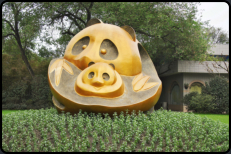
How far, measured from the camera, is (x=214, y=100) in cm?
1506

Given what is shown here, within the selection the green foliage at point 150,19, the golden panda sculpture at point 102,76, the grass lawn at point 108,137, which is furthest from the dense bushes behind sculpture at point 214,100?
the grass lawn at point 108,137

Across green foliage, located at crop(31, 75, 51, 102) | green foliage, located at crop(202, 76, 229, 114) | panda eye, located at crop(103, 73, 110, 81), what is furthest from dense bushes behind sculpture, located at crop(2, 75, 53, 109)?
green foliage, located at crop(202, 76, 229, 114)

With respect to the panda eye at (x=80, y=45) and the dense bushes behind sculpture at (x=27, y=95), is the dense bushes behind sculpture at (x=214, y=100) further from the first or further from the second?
the dense bushes behind sculpture at (x=27, y=95)

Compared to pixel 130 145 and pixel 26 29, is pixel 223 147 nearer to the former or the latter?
pixel 130 145

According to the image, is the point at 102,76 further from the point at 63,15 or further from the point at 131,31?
the point at 63,15

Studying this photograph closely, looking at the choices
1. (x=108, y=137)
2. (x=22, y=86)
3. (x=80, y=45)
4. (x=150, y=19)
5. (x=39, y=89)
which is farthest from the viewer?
(x=22, y=86)

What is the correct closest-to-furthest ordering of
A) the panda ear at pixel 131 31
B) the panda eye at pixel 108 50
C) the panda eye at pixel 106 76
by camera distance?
the panda eye at pixel 106 76
the panda eye at pixel 108 50
the panda ear at pixel 131 31

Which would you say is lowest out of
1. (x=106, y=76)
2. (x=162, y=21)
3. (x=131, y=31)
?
(x=106, y=76)

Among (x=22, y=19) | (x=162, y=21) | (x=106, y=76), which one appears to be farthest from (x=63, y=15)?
(x=106, y=76)

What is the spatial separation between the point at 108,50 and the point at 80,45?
42.9 inches

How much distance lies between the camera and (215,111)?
1504 cm

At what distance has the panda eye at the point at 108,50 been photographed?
741 cm

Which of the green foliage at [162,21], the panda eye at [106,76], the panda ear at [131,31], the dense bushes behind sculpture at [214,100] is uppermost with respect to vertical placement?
the green foliage at [162,21]

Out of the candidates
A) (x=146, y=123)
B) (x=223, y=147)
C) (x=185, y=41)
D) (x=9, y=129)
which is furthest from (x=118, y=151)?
(x=185, y=41)
